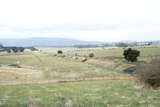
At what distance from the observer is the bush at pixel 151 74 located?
3077 cm

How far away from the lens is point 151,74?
103 feet

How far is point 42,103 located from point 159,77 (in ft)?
42.1

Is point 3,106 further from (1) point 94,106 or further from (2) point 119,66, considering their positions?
(2) point 119,66

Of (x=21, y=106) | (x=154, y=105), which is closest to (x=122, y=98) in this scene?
(x=154, y=105)

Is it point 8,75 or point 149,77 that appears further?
point 8,75

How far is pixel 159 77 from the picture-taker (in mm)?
30578

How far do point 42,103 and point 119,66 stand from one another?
155 ft

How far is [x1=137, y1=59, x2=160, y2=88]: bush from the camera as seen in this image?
30.8 m

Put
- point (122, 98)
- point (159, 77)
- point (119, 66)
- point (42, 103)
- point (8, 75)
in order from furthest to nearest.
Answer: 1. point (119, 66)
2. point (8, 75)
3. point (159, 77)
4. point (122, 98)
5. point (42, 103)

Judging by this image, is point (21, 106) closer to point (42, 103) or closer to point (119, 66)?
point (42, 103)

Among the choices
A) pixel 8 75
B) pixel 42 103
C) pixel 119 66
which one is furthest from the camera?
pixel 119 66

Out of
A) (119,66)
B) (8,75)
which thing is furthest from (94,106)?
(119,66)

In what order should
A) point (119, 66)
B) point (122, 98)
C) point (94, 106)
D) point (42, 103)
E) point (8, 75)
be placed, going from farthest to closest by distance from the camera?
point (119, 66) → point (8, 75) → point (122, 98) → point (42, 103) → point (94, 106)

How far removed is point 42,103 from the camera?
21.3 meters
